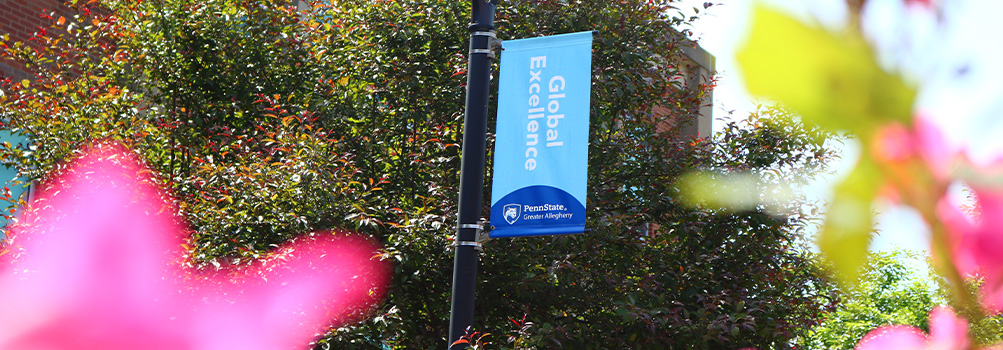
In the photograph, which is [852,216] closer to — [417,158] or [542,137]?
[542,137]

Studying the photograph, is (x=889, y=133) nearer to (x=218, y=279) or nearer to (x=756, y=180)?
(x=218, y=279)

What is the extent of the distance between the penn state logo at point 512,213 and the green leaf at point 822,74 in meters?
5.85

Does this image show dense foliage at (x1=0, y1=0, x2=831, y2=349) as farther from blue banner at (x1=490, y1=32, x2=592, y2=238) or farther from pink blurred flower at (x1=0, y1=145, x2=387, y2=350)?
pink blurred flower at (x1=0, y1=145, x2=387, y2=350)

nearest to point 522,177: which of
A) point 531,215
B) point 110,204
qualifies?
point 531,215

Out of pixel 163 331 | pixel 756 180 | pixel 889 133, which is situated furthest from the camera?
pixel 756 180

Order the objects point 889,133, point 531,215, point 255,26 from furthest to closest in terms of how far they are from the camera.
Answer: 1. point 255,26
2. point 531,215
3. point 889,133

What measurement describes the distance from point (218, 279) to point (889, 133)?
6.33 meters

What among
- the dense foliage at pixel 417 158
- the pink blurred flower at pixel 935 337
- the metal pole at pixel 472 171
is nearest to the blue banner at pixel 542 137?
the metal pole at pixel 472 171

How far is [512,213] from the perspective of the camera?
630 centimetres

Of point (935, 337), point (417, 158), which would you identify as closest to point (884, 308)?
point (417, 158)

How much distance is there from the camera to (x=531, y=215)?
6.23 metres

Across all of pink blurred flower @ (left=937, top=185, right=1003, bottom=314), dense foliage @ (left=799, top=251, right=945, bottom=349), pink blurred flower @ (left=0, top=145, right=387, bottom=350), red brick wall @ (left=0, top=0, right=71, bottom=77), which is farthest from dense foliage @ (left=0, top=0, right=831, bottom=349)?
dense foliage @ (left=799, top=251, right=945, bottom=349)

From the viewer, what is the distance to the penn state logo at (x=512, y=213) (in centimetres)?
627

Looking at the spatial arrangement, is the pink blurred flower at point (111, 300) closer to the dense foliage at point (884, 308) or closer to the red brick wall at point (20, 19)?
the red brick wall at point (20, 19)
